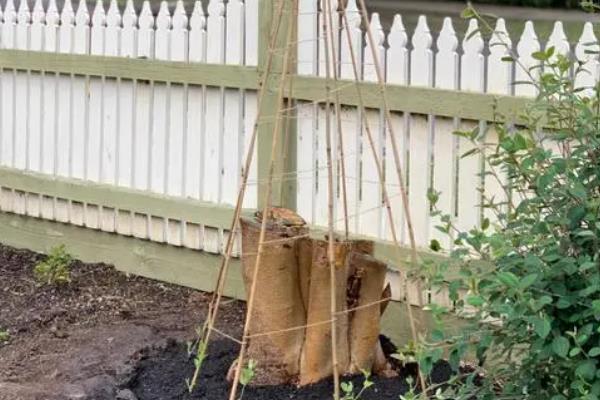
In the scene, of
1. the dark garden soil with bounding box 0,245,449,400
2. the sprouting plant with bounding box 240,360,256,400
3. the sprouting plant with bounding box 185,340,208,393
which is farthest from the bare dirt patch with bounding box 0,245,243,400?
the sprouting plant with bounding box 240,360,256,400

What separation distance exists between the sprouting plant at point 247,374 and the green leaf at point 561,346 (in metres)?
1.55

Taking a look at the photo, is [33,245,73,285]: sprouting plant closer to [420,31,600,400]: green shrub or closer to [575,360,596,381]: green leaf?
[420,31,600,400]: green shrub

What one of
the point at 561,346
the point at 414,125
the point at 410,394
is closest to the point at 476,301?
the point at 561,346

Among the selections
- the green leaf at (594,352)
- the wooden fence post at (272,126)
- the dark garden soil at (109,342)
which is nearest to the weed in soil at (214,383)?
the dark garden soil at (109,342)

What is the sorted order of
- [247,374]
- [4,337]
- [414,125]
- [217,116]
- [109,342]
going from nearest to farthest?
[247,374] < [414,125] < [109,342] < [4,337] < [217,116]

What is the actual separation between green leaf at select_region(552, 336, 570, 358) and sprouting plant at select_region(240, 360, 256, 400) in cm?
155

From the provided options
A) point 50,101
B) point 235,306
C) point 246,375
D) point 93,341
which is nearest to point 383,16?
point 50,101

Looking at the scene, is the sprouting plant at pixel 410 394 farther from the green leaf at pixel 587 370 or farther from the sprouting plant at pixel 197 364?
the sprouting plant at pixel 197 364

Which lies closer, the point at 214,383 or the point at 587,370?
the point at 587,370

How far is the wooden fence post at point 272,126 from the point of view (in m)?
5.43

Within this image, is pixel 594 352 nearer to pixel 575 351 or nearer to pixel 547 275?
pixel 575 351

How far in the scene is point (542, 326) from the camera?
2.83 meters

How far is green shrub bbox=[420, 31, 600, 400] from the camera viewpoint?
2.93 meters

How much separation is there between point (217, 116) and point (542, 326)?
3360mm
